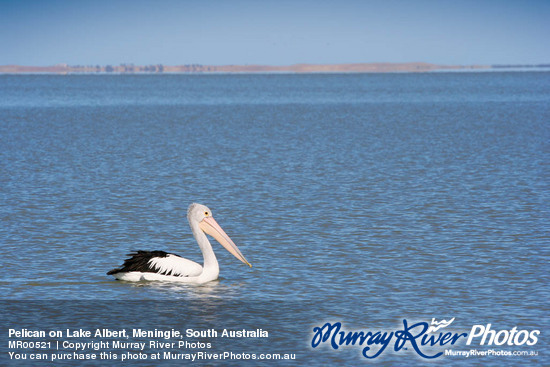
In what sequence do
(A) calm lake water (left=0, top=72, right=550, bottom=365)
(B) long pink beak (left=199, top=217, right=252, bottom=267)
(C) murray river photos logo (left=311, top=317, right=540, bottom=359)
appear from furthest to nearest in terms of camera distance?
(B) long pink beak (left=199, top=217, right=252, bottom=267), (A) calm lake water (left=0, top=72, right=550, bottom=365), (C) murray river photos logo (left=311, top=317, right=540, bottom=359)

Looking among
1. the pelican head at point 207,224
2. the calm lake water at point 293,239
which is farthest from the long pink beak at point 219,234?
the calm lake water at point 293,239

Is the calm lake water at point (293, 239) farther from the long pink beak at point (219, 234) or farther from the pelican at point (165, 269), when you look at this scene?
the long pink beak at point (219, 234)

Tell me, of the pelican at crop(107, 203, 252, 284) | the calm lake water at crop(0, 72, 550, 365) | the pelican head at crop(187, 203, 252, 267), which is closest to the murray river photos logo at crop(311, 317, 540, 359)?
the calm lake water at crop(0, 72, 550, 365)

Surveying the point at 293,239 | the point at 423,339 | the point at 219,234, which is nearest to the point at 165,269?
the point at 219,234

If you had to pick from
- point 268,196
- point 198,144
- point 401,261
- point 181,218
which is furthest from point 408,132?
point 401,261

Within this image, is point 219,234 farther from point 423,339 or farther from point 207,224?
point 423,339

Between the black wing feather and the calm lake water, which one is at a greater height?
the black wing feather

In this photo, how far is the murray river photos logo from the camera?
11445mm

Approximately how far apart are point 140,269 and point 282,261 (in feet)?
9.36

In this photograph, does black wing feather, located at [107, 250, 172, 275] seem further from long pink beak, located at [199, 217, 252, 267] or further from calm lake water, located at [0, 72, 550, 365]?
long pink beak, located at [199, 217, 252, 267]

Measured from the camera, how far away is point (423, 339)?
38.9 ft

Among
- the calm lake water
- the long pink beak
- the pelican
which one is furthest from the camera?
the long pink beak

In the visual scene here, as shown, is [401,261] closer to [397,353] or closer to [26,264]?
[397,353]

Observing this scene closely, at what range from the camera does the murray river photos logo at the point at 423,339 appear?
37.6 feet
